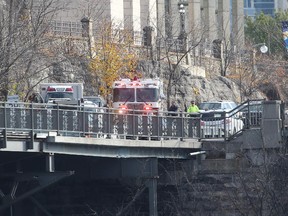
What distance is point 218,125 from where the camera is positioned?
148 feet

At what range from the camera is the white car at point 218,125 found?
147ft

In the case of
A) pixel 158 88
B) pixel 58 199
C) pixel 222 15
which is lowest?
pixel 58 199

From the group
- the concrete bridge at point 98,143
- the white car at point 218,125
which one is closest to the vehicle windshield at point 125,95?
the white car at point 218,125

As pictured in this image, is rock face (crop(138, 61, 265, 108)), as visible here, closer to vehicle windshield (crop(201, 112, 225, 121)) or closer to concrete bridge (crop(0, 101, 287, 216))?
vehicle windshield (crop(201, 112, 225, 121))

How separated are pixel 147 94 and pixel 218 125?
6.94 m

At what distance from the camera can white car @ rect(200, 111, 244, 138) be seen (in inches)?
1768

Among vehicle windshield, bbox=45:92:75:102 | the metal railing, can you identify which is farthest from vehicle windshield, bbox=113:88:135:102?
the metal railing

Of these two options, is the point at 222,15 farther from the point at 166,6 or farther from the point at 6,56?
the point at 6,56

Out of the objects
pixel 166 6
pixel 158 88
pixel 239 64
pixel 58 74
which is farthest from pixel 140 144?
pixel 166 6

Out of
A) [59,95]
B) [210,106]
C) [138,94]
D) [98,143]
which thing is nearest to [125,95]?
[138,94]

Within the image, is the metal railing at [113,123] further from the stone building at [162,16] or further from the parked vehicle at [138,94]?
the stone building at [162,16]

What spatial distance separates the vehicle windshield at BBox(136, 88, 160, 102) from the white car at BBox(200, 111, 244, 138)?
557cm

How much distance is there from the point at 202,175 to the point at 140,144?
8.39ft

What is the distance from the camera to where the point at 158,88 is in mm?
51938
